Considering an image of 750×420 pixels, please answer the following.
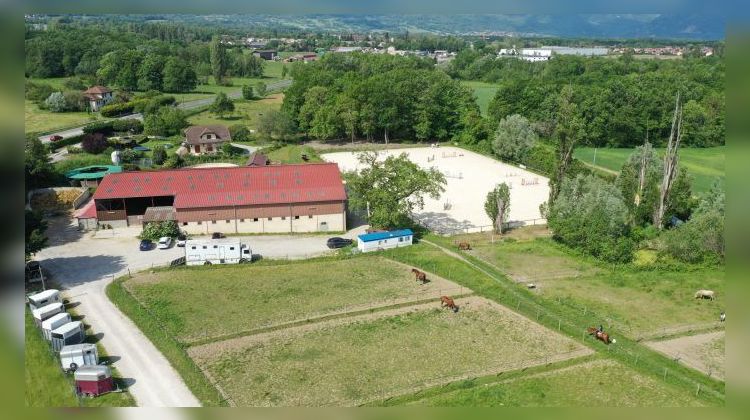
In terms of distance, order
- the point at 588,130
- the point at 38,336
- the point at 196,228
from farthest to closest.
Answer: the point at 588,130 → the point at 196,228 → the point at 38,336

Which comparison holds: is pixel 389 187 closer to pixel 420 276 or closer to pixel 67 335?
pixel 420 276

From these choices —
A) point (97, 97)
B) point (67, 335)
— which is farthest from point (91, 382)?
point (97, 97)

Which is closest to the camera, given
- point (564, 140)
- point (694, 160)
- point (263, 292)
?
point (263, 292)

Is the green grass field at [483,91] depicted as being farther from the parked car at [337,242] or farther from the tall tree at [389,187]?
the parked car at [337,242]

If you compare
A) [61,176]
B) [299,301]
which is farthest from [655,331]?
[61,176]

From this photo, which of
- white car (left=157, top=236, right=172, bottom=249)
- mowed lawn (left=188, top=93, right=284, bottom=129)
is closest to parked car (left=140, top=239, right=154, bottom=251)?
white car (left=157, top=236, right=172, bottom=249)

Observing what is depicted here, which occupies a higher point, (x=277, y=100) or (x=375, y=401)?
(x=277, y=100)
